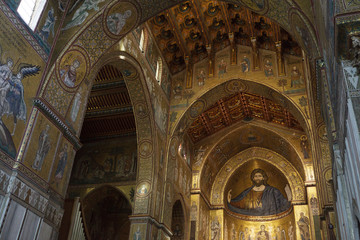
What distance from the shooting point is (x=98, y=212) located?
18.1 meters

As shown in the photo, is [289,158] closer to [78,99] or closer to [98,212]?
[98,212]

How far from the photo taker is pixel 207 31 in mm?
16031

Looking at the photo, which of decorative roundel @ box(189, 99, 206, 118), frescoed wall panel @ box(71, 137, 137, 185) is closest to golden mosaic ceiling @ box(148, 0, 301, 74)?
decorative roundel @ box(189, 99, 206, 118)

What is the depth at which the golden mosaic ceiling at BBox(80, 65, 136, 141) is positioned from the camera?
15.5m

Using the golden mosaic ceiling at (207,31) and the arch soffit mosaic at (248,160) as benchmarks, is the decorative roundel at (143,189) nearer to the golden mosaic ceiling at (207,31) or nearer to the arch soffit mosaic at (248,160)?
the golden mosaic ceiling at (207,31)

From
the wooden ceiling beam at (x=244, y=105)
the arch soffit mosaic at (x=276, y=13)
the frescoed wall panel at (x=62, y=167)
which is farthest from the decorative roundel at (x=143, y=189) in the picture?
the wooden ceiling beam at (x=244, y=105)

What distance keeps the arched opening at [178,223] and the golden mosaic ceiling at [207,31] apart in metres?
6.86

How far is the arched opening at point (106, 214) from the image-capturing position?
55.6 feet

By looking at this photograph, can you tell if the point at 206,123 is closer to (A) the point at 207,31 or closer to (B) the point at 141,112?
(A) the point at 207,31

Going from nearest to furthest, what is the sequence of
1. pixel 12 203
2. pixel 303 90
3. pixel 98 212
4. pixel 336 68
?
pixel 336 68 < pixel 12 203 < pixel 303 90 < pixel 98 212

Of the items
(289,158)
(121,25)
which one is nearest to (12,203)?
(121,25)

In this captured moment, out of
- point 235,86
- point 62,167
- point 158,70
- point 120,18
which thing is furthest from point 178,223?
point 120,18

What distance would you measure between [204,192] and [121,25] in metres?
12.3

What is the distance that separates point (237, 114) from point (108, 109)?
23.8 feet
